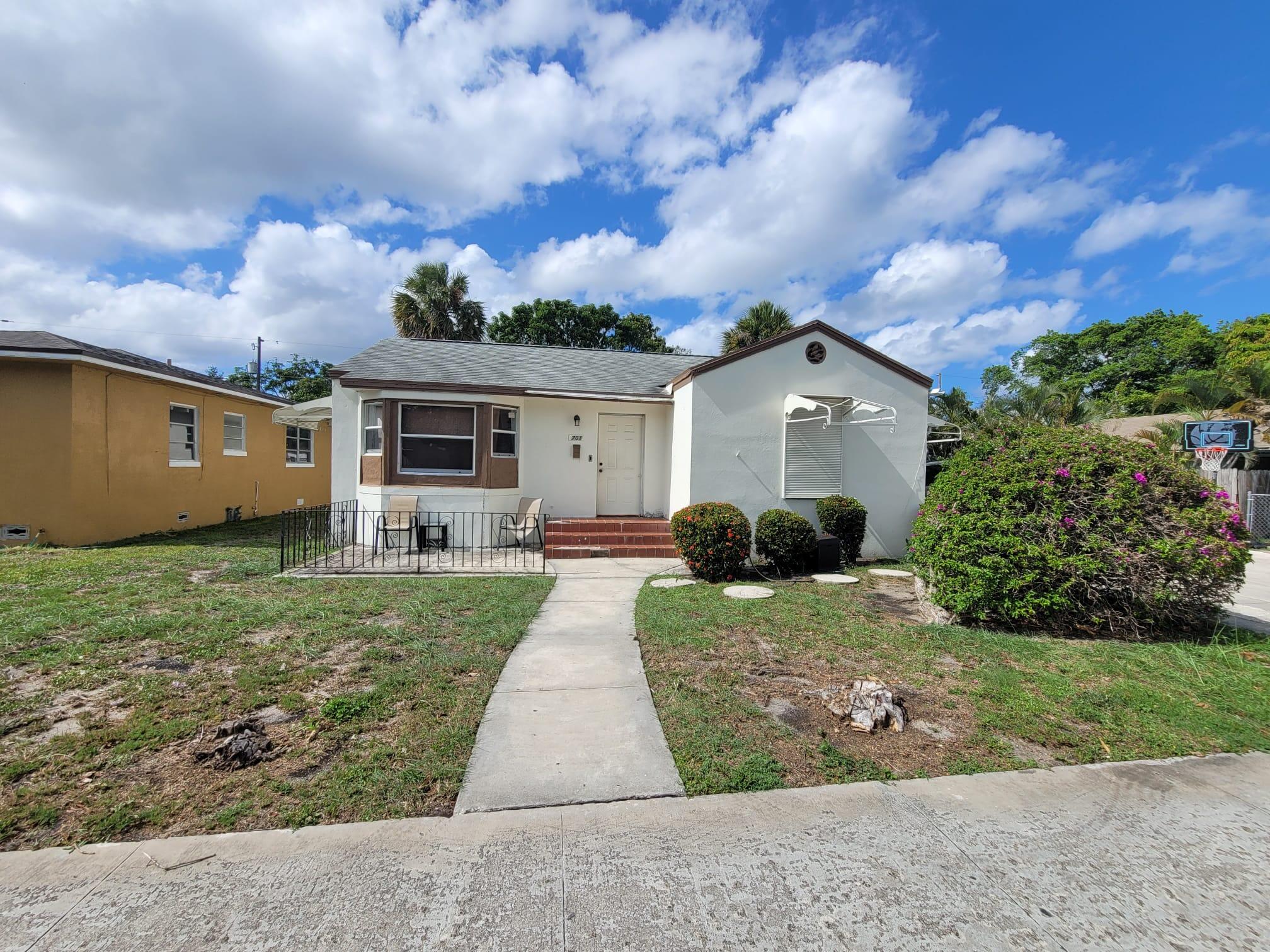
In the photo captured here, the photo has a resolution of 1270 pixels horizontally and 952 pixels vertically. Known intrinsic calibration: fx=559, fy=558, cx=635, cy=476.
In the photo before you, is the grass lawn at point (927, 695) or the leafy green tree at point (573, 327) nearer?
the grass lawn at point (927, 695)

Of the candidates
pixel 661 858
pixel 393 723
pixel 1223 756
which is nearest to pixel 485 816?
pixel 661 858

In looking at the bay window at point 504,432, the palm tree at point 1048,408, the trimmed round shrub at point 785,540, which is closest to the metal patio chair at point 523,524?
the bay window at point 504,432

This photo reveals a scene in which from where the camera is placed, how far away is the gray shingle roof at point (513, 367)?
11430 mm

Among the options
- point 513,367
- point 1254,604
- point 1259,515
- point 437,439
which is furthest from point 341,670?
point 1259,515

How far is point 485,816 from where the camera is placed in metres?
2.82

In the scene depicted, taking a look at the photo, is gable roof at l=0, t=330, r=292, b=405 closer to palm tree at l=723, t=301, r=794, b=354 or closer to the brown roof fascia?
the brown roof fascia

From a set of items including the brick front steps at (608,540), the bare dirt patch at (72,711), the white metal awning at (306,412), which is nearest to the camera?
the bare dirt patch at (72,711)

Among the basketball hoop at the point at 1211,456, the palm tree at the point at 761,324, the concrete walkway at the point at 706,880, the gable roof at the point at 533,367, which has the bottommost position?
the concrete walkway at the point at 706,880

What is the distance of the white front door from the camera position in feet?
41.3

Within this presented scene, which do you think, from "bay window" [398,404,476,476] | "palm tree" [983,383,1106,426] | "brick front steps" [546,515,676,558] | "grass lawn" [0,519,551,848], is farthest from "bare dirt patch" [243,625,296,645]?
"palm tree" [983,383,1106,426]

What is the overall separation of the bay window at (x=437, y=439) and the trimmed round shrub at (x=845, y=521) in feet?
22.6

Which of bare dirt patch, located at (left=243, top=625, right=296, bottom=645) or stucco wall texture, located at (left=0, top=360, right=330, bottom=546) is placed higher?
stucco wall texture, located at (left=0, top=360, right=330, bottom=546)

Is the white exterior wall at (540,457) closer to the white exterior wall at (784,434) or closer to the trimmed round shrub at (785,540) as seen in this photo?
the white exterior wall at (784,434)

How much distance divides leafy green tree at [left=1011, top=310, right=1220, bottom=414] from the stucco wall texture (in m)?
39.8
